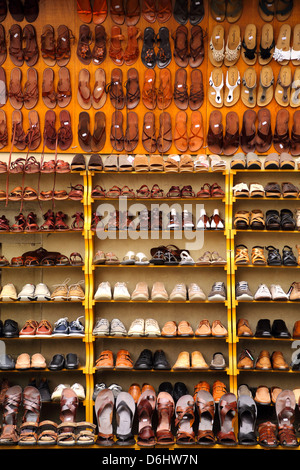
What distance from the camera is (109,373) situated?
5379mm

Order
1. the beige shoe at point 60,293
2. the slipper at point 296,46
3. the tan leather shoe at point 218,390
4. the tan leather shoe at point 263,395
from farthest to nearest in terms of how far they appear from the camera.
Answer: the slipper at point 296,46 → the beige shoe at point 60,293 → the tan leather shoe at point 218,390 → the tan leather shoe at point 263,395

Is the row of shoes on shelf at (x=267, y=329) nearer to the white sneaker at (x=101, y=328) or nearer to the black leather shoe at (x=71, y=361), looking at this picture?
the white sneaker at (x=101, y=328)

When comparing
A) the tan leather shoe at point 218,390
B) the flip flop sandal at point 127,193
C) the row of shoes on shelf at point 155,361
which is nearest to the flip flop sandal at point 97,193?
the flip flop sandal at point 127,193

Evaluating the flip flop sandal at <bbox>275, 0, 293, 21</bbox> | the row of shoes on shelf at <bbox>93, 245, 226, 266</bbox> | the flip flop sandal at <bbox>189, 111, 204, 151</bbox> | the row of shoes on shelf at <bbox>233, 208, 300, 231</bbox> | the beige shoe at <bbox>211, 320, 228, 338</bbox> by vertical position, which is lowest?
the beige shoe at <bbox>211, 320, 228, 338</bbox>

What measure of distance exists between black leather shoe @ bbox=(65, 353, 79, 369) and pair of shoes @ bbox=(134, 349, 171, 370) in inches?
21.3

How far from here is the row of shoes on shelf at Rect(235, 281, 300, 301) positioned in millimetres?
4910

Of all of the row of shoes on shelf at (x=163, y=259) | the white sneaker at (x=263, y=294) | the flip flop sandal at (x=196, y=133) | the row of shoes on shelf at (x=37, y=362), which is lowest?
the row of shoes on shelf at (x=37, y=362)

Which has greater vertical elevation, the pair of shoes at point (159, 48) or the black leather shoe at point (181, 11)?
the black leather shoe at point (181, 11)

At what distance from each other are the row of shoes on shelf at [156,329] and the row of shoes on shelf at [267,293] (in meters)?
0.36

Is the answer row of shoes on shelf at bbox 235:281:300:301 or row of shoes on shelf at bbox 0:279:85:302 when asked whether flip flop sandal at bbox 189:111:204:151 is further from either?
row of shoes on shelf at bbox 0:279:85:302

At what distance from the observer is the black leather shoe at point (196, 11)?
5.42 meters

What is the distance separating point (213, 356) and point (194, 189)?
1.64 m

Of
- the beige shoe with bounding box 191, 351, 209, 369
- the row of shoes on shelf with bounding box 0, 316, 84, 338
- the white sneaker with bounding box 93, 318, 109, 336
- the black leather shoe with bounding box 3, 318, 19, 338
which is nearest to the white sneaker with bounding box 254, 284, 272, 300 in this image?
the beige shoe with bounding box 191, 351, 209, 369
